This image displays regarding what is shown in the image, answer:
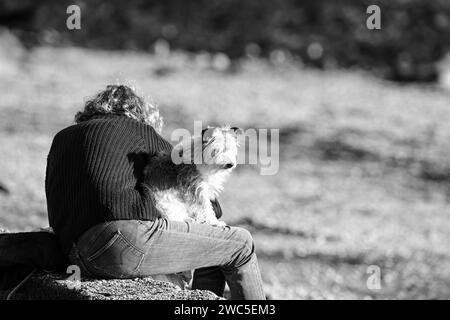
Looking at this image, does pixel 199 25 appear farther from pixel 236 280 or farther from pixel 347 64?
pixel 236 280

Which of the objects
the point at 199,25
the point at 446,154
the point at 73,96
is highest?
the point at 199,25

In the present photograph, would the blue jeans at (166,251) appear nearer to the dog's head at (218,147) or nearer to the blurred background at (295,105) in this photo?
the dog's head at (218,147)

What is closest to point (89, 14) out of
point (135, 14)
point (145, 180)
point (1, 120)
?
point (135, 14)

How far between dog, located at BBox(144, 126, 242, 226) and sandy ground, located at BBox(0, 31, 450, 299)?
34.0 inches

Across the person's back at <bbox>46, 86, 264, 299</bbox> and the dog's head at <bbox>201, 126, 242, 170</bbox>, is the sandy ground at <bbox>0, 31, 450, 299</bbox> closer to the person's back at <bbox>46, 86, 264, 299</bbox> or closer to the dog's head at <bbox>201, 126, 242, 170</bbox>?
the person's back at <bbox>46, 86, 264, 299</bbox>

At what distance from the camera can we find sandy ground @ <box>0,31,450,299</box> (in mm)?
10242

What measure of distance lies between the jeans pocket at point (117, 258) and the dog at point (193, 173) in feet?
1.09

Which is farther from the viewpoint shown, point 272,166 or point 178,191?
point 272,166

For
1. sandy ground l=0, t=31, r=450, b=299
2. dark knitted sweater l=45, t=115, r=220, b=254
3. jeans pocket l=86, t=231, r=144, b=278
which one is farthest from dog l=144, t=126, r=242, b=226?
sandy ground l=0, t=31, r=450, b=299

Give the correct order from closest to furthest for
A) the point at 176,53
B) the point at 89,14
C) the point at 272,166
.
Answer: the point at 272,166 < the point at 176,53 < the point at 89,14

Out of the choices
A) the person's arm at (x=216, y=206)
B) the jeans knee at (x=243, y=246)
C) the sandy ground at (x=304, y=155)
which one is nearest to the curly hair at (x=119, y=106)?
the sandy ground at (x=304, y=155)

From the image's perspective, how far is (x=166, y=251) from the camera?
481 centimetres

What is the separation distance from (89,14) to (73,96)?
25.8 ft

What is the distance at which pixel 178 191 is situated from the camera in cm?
501
